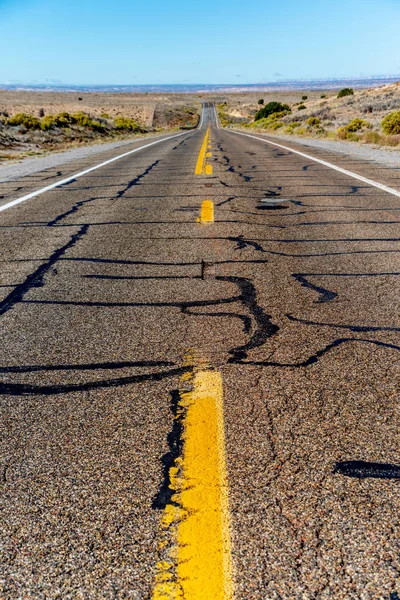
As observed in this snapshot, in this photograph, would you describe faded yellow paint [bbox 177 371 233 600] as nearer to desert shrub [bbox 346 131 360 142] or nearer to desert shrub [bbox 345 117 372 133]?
desert shrub [bbox 346 131 360 142]

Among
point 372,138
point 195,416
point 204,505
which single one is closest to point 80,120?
point 372,138

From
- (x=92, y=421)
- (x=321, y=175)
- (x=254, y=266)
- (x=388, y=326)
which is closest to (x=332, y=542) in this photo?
(x=92, y=421)

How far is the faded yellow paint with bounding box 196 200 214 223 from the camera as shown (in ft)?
25.4

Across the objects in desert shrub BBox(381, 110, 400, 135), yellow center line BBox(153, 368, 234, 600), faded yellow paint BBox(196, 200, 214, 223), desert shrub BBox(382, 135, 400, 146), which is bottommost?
yellow center line BBox(153, 368, 234, 600)

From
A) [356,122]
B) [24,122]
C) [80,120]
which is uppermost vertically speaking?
[80,120]

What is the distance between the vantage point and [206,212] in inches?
328

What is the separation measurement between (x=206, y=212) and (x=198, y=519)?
659cm

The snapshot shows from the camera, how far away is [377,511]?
2082mm

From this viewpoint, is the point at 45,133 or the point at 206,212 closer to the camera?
the point at 206,212

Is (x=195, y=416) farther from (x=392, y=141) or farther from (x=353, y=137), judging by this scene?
(x=353, y=137)

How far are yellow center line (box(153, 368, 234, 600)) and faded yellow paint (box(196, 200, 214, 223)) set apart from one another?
5.10 meters

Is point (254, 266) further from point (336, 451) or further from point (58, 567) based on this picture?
point (58, 567)

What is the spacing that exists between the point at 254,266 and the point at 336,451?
3.13 m

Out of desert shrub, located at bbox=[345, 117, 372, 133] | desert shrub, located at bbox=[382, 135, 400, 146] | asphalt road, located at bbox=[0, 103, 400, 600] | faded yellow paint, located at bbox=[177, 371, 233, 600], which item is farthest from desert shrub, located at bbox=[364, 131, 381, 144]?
faded yellow paint, located at bbox=[177, 371, 233, 600]
